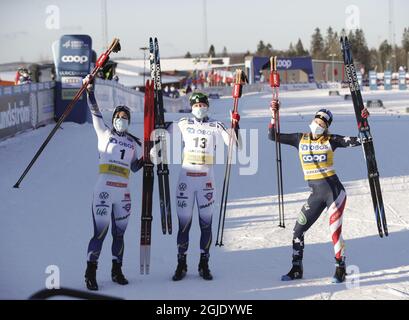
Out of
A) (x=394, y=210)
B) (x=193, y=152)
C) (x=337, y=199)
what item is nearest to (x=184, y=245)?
(x=193, y=152)

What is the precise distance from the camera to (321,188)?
287 inches

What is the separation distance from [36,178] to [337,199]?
745 cm

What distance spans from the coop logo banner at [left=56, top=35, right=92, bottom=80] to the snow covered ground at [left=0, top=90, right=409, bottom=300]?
330 centimetres

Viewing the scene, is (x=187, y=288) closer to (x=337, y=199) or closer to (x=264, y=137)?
(x=337, y=199)


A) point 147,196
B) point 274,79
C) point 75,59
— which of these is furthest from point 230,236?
point 75,59

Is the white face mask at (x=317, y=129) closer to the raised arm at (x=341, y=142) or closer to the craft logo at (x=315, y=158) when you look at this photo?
the raised arm at (x=341, y=142)

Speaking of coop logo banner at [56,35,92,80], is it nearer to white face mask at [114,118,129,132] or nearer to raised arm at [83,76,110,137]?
raised arm at [83,76,110,137]

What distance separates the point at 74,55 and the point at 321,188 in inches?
501

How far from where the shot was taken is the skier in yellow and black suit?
727cm

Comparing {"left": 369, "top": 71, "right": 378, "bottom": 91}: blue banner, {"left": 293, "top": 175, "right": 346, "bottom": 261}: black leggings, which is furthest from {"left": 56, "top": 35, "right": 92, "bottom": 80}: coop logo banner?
{"left": 369, "top": 71, "right": 378, "bottom": 91}: blue banner

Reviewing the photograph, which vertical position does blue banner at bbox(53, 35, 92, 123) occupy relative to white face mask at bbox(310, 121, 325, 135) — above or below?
above

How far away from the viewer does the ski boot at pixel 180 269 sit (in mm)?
7371

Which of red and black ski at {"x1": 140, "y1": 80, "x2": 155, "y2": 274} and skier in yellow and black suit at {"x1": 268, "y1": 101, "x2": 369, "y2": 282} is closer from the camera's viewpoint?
skier in yellow and black suit at {"x1": 268, "y1": 101, "x2": 369, "y2": 282}

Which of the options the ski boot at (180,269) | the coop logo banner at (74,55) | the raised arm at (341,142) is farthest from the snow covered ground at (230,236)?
the coop logo banner at (74,55)
